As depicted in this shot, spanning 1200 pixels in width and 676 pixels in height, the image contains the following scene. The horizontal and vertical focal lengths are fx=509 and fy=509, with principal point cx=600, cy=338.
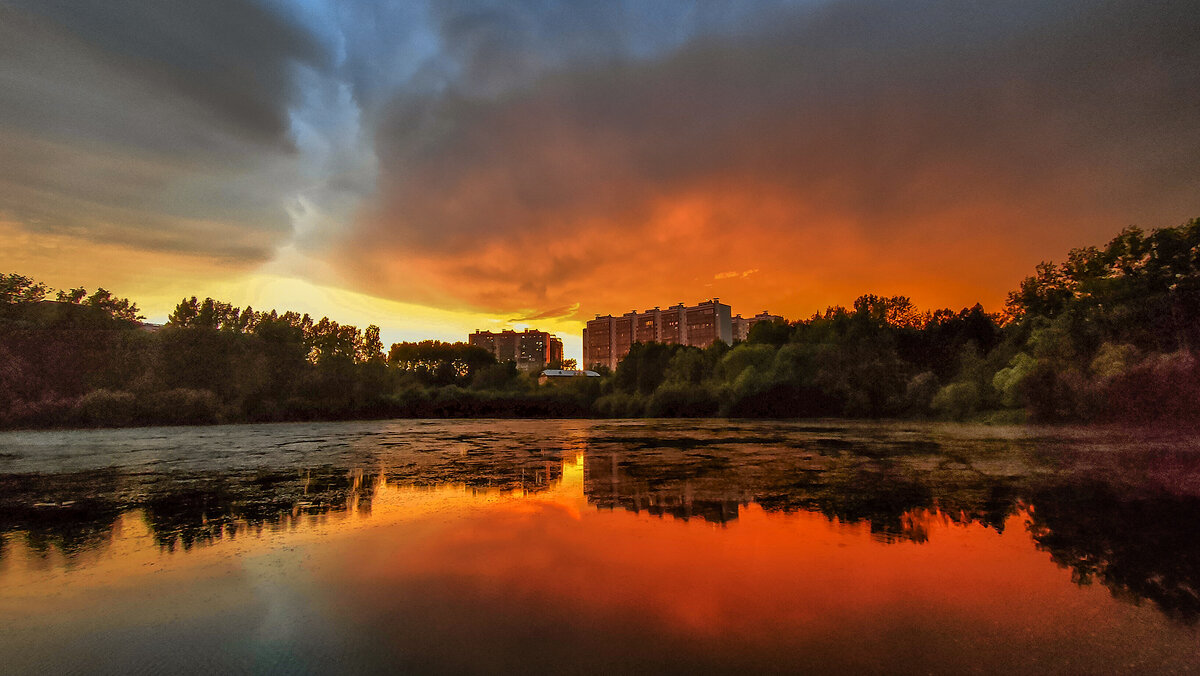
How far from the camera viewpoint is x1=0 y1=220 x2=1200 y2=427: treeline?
2442cm

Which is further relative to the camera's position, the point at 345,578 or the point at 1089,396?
the point at 1089,396

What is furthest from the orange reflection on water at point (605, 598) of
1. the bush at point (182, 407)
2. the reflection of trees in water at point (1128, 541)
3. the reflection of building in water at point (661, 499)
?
the bush at point (182, 407)

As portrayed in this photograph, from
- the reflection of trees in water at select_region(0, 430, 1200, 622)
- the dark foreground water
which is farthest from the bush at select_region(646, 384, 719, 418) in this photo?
the dark foreground water

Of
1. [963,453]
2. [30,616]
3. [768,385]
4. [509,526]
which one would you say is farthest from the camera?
[768,385]

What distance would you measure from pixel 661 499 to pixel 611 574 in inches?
151

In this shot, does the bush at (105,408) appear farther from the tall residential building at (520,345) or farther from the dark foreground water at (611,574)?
the tall residential building at (520,345)

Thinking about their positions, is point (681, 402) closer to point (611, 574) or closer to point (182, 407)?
point (182, 407)

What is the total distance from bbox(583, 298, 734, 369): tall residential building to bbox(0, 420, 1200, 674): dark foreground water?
82.0 metres

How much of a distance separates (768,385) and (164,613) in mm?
44396

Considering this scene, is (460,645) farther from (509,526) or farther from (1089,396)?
(1089,396)

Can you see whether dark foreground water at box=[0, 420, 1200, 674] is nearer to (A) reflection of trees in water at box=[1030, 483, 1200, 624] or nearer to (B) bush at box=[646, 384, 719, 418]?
(A) reflection of trees in water at box=[1030, 483, 1200, 624]

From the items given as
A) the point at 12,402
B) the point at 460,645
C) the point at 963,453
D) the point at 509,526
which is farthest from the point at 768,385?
the point at 12,402

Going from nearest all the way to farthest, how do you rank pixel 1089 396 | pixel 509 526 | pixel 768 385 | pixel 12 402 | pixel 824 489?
Answer: 1. pixel 509 526
2. pixel 824 489
3. pixel 1089 396
4. pixel 12 402
5. pixel 768 385

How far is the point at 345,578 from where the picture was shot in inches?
199
